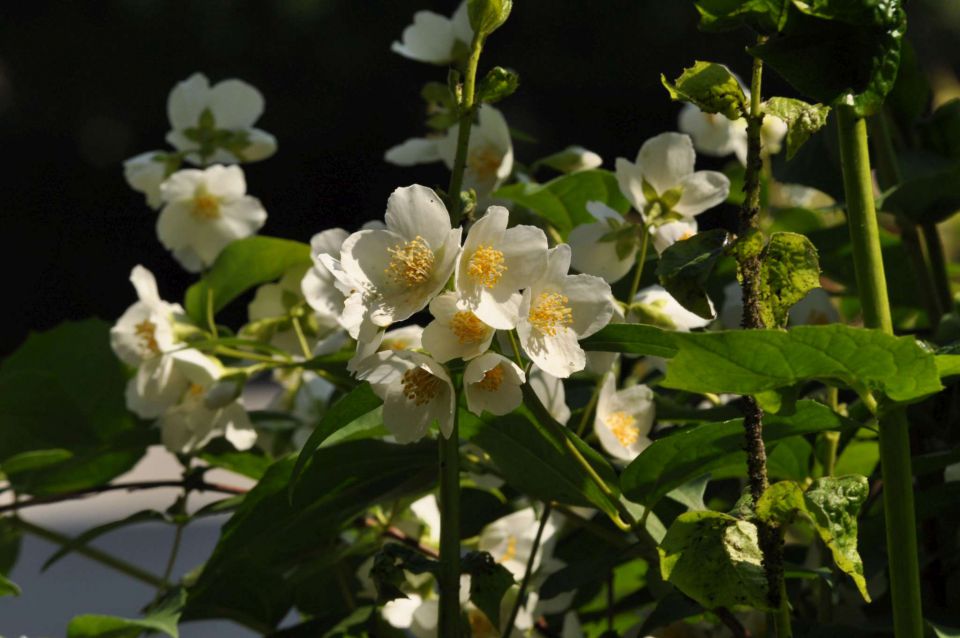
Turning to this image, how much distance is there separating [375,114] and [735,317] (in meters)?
4.72

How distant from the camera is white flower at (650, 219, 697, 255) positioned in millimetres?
617

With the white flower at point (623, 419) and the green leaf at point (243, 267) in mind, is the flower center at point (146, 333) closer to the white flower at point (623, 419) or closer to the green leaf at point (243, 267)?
the green leaf at point (243, 267)

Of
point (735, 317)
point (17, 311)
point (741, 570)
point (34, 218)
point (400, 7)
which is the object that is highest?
point (400, 7)

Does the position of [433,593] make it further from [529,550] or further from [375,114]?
[375,114]

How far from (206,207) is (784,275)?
50cm

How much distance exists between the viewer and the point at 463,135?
482mm

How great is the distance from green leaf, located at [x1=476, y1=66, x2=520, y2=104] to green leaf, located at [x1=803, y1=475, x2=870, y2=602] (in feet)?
0.64

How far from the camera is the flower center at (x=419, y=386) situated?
1.57 ft

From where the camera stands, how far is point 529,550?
69cm

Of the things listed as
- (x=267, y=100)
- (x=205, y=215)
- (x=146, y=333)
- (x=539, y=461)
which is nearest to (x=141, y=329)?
(x=146, y=333)

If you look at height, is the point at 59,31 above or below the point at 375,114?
above

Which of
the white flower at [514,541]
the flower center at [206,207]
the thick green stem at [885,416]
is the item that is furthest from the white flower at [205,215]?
the thick green stem at [885,416]

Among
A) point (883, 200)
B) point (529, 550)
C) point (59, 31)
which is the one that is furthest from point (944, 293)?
point (59, 31)

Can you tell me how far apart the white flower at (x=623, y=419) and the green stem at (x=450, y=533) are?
14cm
